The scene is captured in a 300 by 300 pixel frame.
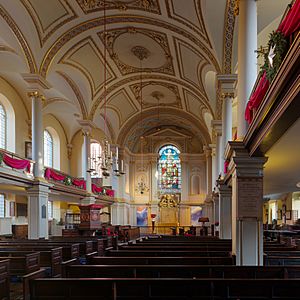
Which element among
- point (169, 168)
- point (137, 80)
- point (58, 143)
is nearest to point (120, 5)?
point (137, 80)

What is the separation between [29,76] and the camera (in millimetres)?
15867

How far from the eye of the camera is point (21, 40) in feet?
49.3

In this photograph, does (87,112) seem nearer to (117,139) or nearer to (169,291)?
(117,139)

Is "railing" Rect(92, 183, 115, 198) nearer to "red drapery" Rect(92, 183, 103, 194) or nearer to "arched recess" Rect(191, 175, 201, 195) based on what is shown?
"red drapery" Rect(92, 183, 103, 194)

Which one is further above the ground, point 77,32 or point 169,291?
point 77,32

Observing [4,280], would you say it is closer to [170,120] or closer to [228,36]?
[228,36]

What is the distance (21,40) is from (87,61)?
14.4 feet

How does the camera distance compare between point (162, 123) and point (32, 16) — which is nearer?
point (32, 16)

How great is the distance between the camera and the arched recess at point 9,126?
20812mm

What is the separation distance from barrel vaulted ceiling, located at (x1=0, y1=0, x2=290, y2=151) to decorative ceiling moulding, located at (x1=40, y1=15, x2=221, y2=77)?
39 millimetres

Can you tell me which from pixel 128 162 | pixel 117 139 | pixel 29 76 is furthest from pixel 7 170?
pixel 128 162

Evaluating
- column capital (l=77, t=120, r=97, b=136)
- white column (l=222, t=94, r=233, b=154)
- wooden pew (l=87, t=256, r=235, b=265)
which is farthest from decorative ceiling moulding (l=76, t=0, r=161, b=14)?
wooden pew (l=87, t=256, r=235, b=265)

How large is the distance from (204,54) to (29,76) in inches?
266

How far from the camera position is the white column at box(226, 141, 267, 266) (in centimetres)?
741
